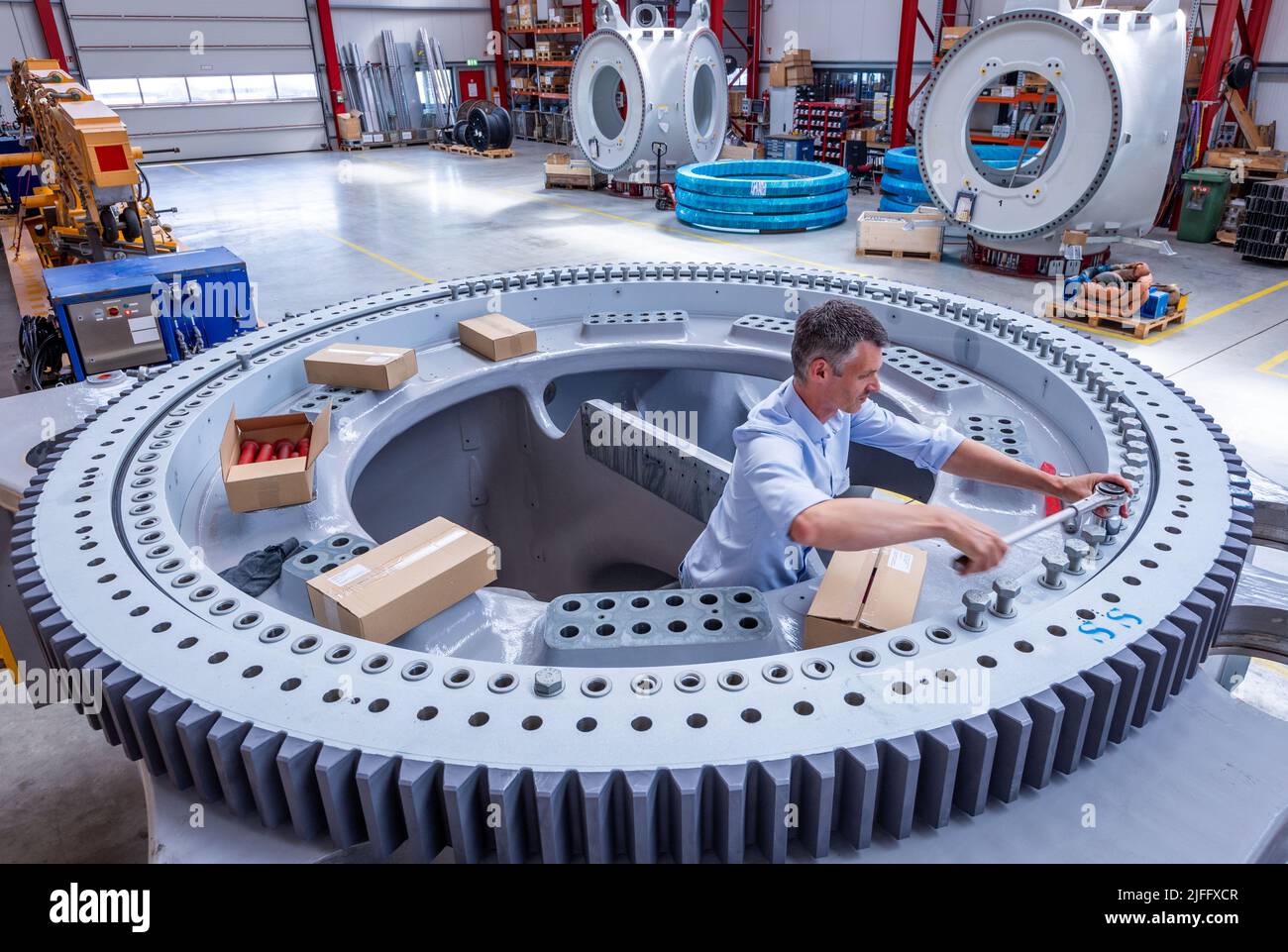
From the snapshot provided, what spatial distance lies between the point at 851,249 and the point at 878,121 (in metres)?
6.72

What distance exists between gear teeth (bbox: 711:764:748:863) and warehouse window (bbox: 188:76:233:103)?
23225mm

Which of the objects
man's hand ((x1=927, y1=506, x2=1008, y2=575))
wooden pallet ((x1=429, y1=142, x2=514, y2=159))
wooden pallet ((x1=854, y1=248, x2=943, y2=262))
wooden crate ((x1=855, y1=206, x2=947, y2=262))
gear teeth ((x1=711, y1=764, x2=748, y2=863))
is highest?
wooden pallet ((x1=429, y1=142, x2=514, y2=159))

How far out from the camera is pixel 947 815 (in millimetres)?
1537

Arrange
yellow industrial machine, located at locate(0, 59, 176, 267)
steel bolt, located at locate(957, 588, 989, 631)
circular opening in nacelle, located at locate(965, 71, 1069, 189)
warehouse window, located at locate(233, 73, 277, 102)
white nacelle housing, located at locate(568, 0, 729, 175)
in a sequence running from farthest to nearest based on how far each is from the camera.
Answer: warehouse window, located at locate(233, 73, 277, 102)
white nacelle housing, located at locate(568, 0, 729, 175)
circular opening in nacelle, located at locate(965, 71, 1069, 189)
yellow industrial machine, located at locate(0, 59, 176, 267)
steel bolt, located at locate(957, 588, 989, 631)

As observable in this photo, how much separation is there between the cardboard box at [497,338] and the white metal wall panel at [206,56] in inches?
771

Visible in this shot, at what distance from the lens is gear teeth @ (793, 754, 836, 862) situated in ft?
4.62

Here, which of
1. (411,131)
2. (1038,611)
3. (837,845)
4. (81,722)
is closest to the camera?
(837,845)

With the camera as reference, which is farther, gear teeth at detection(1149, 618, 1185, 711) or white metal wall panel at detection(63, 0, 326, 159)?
white metal wall panel at detection(63, 0, 326, 159)

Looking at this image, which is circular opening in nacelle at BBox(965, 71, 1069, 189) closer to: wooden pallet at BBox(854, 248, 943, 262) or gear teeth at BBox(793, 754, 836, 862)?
wooden pallet at BBox(854, 248, 943, 262)

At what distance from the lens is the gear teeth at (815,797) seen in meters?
1.41

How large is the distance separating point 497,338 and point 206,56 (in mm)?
20694

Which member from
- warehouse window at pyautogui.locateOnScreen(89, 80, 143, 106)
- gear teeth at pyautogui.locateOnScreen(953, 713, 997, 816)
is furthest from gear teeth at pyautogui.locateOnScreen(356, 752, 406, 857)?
warehouse window at pyautogui.locateOnScreen(89, 80, 143, 106)

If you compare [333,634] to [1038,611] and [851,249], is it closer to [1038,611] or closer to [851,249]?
[1038,611]

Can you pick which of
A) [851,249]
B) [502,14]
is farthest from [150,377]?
[502,14]
